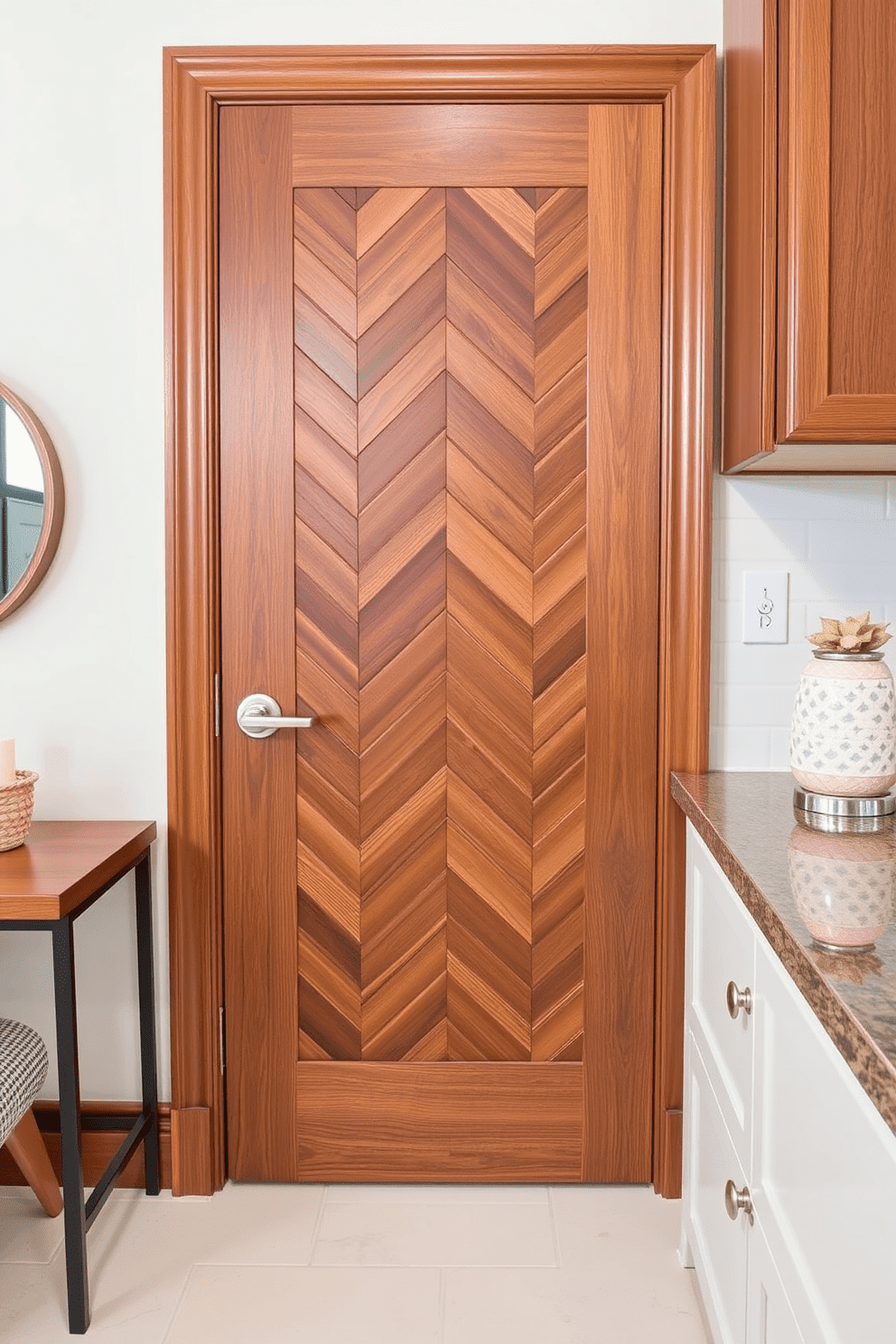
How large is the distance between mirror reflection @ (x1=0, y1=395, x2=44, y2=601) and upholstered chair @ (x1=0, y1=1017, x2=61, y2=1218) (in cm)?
86

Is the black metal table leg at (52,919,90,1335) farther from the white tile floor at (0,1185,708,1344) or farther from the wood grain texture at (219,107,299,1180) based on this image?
the wood grain texture at (219,107,299,1180)

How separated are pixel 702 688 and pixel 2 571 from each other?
1.38 meters

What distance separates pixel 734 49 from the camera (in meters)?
1.80

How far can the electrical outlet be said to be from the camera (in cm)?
199

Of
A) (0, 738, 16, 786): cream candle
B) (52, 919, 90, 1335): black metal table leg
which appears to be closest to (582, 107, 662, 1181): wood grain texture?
(52, 919, 90, 1335): black metal table leg

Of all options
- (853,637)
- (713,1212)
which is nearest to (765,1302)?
(713,1212)

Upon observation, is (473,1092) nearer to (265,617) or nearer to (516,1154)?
(516,1154)

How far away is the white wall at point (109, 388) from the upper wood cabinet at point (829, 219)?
449 millimetres

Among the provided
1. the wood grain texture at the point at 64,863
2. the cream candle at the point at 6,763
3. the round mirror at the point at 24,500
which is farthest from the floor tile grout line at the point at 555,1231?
the round mirror at the point at 24,500

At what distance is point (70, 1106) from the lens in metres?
1.62

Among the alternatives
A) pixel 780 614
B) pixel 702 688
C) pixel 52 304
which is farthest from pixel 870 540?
pixel 52 304

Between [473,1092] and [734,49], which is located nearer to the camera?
[734,49]

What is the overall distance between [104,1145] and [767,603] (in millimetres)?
1714

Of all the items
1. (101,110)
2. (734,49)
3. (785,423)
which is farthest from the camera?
(101,110)
